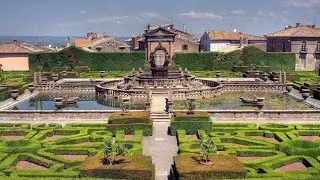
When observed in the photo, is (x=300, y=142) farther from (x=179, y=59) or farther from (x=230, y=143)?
(x=179, y=59)

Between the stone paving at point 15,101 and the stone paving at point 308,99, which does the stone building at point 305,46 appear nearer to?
the stone paving at point 308,99

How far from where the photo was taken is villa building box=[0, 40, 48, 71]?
6952cm

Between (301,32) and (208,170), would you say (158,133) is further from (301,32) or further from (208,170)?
(301,32)

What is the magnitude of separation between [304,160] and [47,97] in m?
29.2

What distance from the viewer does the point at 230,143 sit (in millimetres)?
23016

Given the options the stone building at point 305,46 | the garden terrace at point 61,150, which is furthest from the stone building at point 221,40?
the garden terrace at point 61,150

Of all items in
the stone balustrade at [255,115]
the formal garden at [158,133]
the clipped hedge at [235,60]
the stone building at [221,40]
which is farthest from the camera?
the stone building at [221,40]

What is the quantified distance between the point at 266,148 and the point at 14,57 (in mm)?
57480

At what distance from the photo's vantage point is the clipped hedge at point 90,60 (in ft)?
217

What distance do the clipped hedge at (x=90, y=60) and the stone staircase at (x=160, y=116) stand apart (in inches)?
1486

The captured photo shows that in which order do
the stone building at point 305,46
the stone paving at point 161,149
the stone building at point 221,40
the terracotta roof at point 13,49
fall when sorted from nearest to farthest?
the stone paving at point 161,149
the terracotta roof at point 13,49
the stone building at point 305,46
the stone building at point 221,40

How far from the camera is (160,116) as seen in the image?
30.0 meters

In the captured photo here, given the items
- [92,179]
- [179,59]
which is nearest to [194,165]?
[92,179]

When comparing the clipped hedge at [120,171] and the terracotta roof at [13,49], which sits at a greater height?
the terracotta roof at [13,49]
